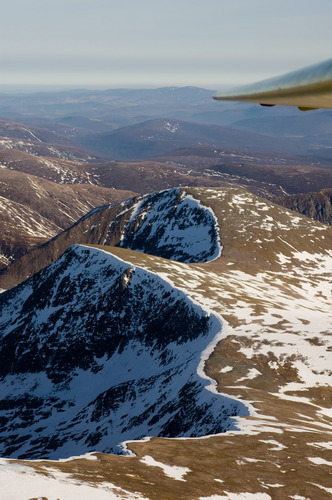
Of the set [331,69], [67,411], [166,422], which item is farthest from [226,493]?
[67,411]

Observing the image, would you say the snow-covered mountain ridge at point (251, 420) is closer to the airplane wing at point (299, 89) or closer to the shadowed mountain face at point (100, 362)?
the shadowed mountain face at point (100, 362)

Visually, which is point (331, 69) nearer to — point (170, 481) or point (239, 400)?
point (170, 481)

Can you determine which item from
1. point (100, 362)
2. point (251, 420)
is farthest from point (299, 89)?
point (100, 362)

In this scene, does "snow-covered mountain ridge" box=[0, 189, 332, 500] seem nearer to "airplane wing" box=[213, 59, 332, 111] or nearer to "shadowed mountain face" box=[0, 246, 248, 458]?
"shadowed mountain face" box=[0, 246, 248, 458]

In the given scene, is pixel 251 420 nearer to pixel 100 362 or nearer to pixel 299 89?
pixel 100 362

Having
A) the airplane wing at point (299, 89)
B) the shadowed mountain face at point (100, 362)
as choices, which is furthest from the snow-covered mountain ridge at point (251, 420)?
the airplane wing at point (299, 89)

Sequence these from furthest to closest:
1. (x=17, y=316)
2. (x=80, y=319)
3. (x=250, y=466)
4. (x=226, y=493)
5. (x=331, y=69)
Result: (x=17, y=316)
(x=80, y=319)
(x=250, y=466)
(x=226, y=493)
(x=331, y=69)
